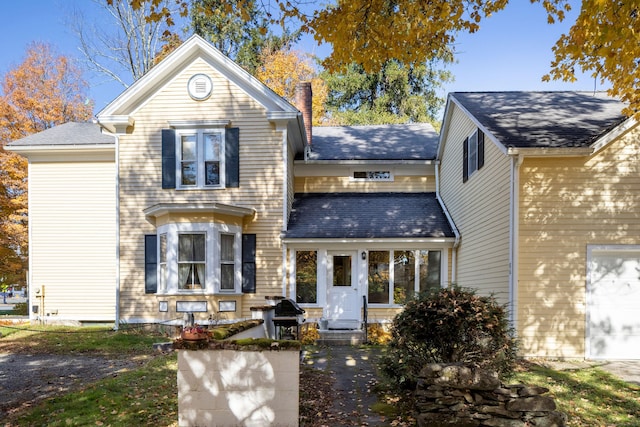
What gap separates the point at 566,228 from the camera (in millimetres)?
9648

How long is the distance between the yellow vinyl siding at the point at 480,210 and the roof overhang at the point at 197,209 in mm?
6054


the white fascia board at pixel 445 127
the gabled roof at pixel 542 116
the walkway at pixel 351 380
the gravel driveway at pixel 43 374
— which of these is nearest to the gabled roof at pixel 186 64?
the white fascia board at pixel 445 127

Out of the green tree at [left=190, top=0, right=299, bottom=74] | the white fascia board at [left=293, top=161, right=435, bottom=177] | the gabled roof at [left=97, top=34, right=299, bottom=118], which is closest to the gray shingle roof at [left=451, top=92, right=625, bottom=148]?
the white fascia board at [left=293, top=161, right=435, bottom=177]

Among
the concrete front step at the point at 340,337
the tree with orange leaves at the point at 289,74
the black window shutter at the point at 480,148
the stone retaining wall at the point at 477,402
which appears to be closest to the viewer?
the stone retaining wall at the point at 477,402

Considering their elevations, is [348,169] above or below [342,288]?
above

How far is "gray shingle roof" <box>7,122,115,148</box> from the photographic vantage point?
48.2ft

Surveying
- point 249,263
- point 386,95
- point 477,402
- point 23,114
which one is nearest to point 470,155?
point 249,263

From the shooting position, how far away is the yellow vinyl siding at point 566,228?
31.1 feet

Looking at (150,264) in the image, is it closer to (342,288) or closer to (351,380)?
(342,288)

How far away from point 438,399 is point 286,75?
2509 cm

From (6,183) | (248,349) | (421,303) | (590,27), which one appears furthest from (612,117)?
(6,183)

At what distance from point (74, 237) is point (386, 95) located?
2099 cm

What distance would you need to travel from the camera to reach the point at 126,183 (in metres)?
13.5

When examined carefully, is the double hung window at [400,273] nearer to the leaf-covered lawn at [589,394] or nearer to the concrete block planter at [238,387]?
the leaf-covered lawn at [589,394]
